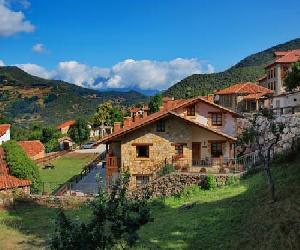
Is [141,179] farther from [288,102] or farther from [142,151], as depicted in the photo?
[288,102]

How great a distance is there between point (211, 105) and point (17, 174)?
1943cm

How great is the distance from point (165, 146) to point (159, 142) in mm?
636

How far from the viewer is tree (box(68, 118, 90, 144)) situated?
104 metres

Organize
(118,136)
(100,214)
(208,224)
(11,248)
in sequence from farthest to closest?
(118,136) → (11,248) → (208,224) → (100,214)

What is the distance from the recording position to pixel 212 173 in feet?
118

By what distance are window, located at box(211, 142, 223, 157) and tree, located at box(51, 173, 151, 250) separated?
25974 mm

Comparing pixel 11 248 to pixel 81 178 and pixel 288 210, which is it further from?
pixel 81 178

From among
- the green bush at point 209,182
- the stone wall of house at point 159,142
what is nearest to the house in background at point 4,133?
the stone wall of house at point 159,142

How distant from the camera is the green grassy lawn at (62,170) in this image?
1961 inches

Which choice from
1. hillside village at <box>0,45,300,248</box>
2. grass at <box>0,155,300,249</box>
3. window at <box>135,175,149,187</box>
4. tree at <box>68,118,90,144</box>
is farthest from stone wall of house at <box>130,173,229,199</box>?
tree at <box>68,118,90,144</box>

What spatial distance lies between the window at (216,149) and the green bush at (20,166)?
16431 mm

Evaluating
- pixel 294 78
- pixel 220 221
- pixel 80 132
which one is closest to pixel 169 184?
pixel 220 221

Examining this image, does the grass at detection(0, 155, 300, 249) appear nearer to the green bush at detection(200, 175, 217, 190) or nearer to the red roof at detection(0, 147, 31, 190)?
the green bush at detection(200, 175, 217, 190)

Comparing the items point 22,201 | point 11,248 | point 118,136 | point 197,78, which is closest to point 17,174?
point 22,201
